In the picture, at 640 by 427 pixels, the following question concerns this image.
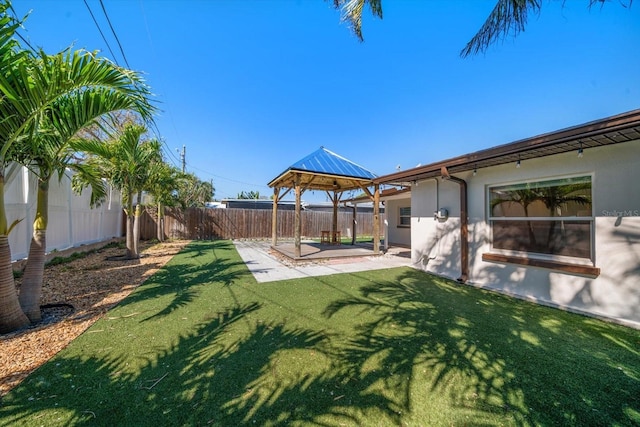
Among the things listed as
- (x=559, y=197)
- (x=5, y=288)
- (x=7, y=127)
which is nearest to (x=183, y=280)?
(x=5, y=288)

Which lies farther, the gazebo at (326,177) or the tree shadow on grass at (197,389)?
the gazebo at (326,177)

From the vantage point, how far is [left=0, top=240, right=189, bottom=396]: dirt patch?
257 centimetres

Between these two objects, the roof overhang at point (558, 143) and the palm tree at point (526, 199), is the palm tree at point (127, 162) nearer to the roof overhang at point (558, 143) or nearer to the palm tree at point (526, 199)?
the roof overhang at point (558, 143)

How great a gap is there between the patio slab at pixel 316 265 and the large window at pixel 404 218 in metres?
3.27

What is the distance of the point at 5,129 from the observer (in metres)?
2.86

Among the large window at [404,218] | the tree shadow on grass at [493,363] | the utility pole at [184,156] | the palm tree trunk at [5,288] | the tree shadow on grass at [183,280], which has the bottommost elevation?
the tree shadow on grass at [493,363]

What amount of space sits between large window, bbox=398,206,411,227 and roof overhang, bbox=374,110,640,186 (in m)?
6.45

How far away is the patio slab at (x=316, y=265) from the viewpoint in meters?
6.49

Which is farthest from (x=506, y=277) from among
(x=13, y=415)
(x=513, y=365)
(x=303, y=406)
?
(x=13, y=415)

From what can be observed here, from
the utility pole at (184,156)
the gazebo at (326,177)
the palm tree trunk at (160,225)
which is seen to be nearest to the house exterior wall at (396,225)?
the gazebo at (326,177)

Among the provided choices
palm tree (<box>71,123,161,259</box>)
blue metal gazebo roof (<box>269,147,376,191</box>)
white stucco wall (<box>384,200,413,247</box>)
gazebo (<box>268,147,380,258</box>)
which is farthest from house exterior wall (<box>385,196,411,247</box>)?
palm tree (<box>71,123,161,259</box>)

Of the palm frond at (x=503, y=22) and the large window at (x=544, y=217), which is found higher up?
the palm frond at (x=503, y=22)

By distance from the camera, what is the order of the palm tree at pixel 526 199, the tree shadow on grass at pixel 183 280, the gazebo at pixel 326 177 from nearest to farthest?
the tree shadow on grass at pixel 183 280, the palm tree at pixel 526 199, the gazebo at pixel 326 177

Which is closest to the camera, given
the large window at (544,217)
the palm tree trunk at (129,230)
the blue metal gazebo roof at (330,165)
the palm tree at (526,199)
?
the large window at (544,217)
